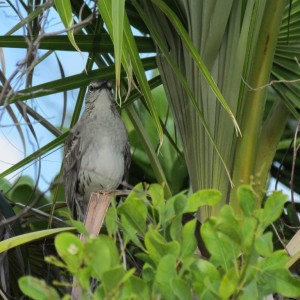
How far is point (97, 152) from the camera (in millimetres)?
4391

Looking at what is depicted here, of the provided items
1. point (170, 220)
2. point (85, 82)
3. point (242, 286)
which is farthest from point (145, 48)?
point (242, 286)

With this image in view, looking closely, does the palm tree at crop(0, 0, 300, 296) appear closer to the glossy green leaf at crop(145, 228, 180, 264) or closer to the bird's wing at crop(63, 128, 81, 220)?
the bird's wing at crop(63, 128, 81, 220)

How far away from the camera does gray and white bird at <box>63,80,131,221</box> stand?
4344 mm

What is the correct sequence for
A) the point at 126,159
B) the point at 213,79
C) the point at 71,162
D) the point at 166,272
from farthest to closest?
the point at 126,159 < the point at 71,162 < the point at 213,79 < the point at 166,272

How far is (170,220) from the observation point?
6.57 feet

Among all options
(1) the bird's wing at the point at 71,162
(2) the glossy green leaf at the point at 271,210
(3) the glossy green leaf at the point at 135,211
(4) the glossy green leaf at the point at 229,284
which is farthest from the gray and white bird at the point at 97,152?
(4) the glossy green leaf at the point at 229,284

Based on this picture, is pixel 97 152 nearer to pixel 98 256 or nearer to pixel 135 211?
pixel 135 211

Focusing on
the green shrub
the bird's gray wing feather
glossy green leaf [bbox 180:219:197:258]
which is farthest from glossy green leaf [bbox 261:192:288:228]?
the bird's gray wing feather

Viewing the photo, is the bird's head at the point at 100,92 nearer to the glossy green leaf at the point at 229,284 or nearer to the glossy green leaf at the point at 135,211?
the glossy green leaf at the point at 135,211

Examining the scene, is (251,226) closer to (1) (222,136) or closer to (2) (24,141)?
(1) (222,136)

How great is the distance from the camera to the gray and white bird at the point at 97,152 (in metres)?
4.34

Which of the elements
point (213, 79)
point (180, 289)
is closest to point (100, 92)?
point (213, 79)

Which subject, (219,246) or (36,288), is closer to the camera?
(36,288)

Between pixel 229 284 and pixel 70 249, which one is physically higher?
pixel 70 249
